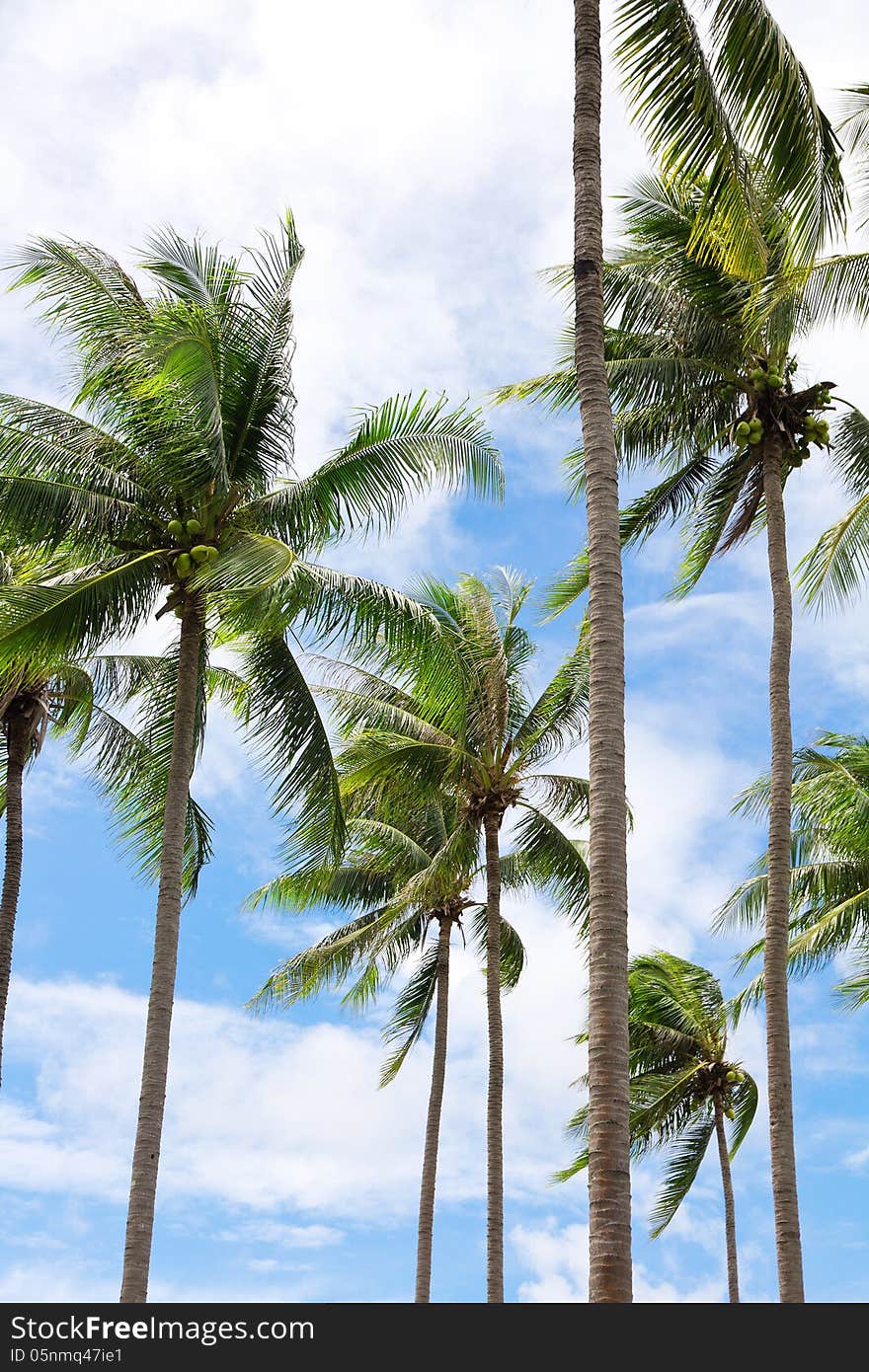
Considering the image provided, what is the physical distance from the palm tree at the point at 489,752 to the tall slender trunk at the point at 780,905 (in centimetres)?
389

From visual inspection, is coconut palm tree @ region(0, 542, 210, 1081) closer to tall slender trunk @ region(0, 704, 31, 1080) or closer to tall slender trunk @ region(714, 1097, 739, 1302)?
tall slender trunk @ region(0, 704, 31, 1080)

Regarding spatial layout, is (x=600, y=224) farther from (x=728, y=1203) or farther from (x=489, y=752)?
(x=728, y=1203)

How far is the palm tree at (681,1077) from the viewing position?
26938 mm

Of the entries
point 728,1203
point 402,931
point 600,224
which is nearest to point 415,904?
point 402,931

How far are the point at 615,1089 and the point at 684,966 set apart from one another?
1993 centimetres

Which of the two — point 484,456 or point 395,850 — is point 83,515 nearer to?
point 484,456

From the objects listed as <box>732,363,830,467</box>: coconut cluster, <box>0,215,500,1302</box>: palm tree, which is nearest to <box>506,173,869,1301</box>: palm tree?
<box>732,363,830,467</box>: coconut cluster

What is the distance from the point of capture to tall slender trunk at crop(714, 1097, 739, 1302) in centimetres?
2691

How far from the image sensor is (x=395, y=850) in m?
23.0

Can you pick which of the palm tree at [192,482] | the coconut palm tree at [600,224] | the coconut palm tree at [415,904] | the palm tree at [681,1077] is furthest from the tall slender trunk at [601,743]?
the palm tree at [681,1077]

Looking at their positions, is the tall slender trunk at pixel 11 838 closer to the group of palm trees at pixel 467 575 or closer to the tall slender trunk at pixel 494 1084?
the group of palm trees at pixel 467 575
